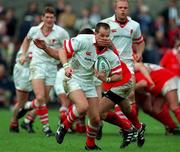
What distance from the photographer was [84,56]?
13109 millimetres

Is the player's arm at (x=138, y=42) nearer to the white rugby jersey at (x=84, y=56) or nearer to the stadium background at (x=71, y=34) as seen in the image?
the stadium background at (x=71, y=34)

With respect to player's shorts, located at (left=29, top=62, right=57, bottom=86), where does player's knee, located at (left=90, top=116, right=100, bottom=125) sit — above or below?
above

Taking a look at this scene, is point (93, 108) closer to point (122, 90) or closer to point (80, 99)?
point (80, 99)

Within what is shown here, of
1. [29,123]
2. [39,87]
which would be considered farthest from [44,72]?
[29,123]

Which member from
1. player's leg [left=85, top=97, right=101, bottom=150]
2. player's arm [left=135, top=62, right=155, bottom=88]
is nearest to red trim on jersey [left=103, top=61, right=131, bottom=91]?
player's leg [left=85, top=97, right=101, bottom=150]

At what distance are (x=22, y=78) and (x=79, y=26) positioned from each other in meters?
10.5

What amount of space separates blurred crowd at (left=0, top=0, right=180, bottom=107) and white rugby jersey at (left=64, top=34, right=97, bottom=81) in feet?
40.0

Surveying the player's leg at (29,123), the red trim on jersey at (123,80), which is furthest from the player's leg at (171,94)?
the red trim on jersey at (123,80)

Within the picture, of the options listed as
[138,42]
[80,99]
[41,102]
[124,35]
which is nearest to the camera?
[80,99]

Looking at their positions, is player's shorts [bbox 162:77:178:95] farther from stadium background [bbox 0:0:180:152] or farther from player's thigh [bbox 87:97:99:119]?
Answer: player's thigh [bbox 87:97:99:119]

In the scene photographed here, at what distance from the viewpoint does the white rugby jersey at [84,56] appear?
1302cm

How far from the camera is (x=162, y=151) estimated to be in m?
13.0

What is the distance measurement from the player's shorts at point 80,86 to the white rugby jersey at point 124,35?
1997 millimetres

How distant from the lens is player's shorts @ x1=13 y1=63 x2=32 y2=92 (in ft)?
54.9
